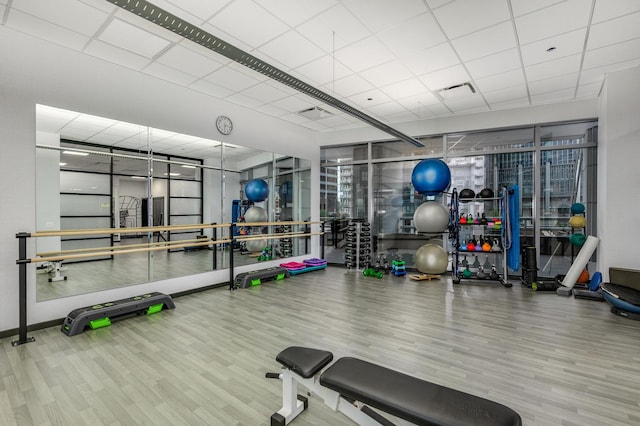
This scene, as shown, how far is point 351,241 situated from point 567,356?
4.66 meters

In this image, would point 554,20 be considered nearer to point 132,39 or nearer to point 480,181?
point 480,181

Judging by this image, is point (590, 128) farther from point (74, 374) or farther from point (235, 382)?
point (74, 374)

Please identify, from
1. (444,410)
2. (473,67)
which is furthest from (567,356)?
(473,67)

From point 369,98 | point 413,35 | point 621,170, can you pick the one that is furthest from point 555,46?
point 369,98

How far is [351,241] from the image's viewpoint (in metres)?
7.21

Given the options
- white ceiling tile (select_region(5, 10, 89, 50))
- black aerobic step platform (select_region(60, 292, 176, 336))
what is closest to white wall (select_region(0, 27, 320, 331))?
white ceiling tile (select_region(5, 10, 89, 50))

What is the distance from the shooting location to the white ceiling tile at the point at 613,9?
3.03 metres

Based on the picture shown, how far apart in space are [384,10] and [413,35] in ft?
2.08

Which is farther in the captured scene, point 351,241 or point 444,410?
point 351,241

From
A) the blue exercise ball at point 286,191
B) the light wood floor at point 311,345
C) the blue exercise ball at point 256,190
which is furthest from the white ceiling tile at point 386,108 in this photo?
the light wood floor at point 311,345

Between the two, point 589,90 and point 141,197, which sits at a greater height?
point 589,90

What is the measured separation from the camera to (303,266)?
6.82 metres

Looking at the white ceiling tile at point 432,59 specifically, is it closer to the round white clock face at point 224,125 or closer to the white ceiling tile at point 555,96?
the white ceiling tile at point 555,96

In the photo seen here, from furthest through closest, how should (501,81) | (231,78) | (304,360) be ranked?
(501,81) < (231,78) < (304,360)
